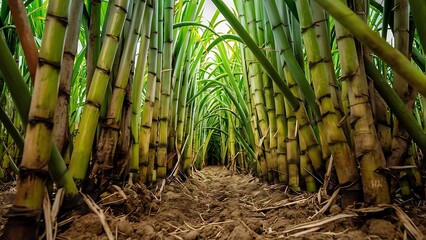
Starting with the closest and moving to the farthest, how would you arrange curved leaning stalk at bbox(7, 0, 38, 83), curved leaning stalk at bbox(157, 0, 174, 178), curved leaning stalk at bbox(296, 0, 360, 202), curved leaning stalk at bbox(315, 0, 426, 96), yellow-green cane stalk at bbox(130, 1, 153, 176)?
curved leaning stalk at bbox(315, 0, 426, 96)
curved leaning stalk at bbox(7, 0, 38, 83)
curved leaning stalk at bbox(296, 0, 360, 202)
yellow-green cane stalk at bbox(130, 1, 153, 176)
curved leaning stalk at bbox(157, 0, 174, 178)

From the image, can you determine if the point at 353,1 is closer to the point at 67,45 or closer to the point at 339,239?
the point at 339,239

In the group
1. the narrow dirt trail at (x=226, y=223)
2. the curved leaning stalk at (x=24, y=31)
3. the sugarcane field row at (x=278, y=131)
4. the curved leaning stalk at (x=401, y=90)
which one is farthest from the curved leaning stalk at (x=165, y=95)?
the curved leaning stalk at (x=401, y=90)

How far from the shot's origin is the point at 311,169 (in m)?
0.71

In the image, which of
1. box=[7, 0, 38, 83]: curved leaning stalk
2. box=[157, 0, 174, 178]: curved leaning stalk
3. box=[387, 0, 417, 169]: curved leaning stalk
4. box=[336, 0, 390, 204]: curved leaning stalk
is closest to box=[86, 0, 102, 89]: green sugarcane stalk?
box=[7, 0, 38, 83]: curved leaning stalk

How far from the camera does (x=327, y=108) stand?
546 mm

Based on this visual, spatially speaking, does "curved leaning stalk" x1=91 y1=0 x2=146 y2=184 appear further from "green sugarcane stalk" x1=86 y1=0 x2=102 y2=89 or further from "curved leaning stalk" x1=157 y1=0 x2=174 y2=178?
"curved leaning stalk" x1=157 y1=0 x2=174 y2=178

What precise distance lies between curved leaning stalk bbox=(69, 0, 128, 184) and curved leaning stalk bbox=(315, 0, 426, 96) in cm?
39

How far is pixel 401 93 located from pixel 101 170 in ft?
1.93

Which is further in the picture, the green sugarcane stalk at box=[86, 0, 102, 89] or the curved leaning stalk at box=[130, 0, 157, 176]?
the curved leaning stalk at box=[130, 0, 157, 176]

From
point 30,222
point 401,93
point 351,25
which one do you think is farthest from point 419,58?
point 30,222

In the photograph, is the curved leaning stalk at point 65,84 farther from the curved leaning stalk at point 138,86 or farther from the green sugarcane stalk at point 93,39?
the curved leaning stalk at point 138,86

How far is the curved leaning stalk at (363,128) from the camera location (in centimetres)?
46

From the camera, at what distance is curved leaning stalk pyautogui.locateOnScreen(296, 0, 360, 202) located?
51cm

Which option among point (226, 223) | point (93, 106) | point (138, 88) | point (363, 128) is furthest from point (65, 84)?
point (363, 128)
